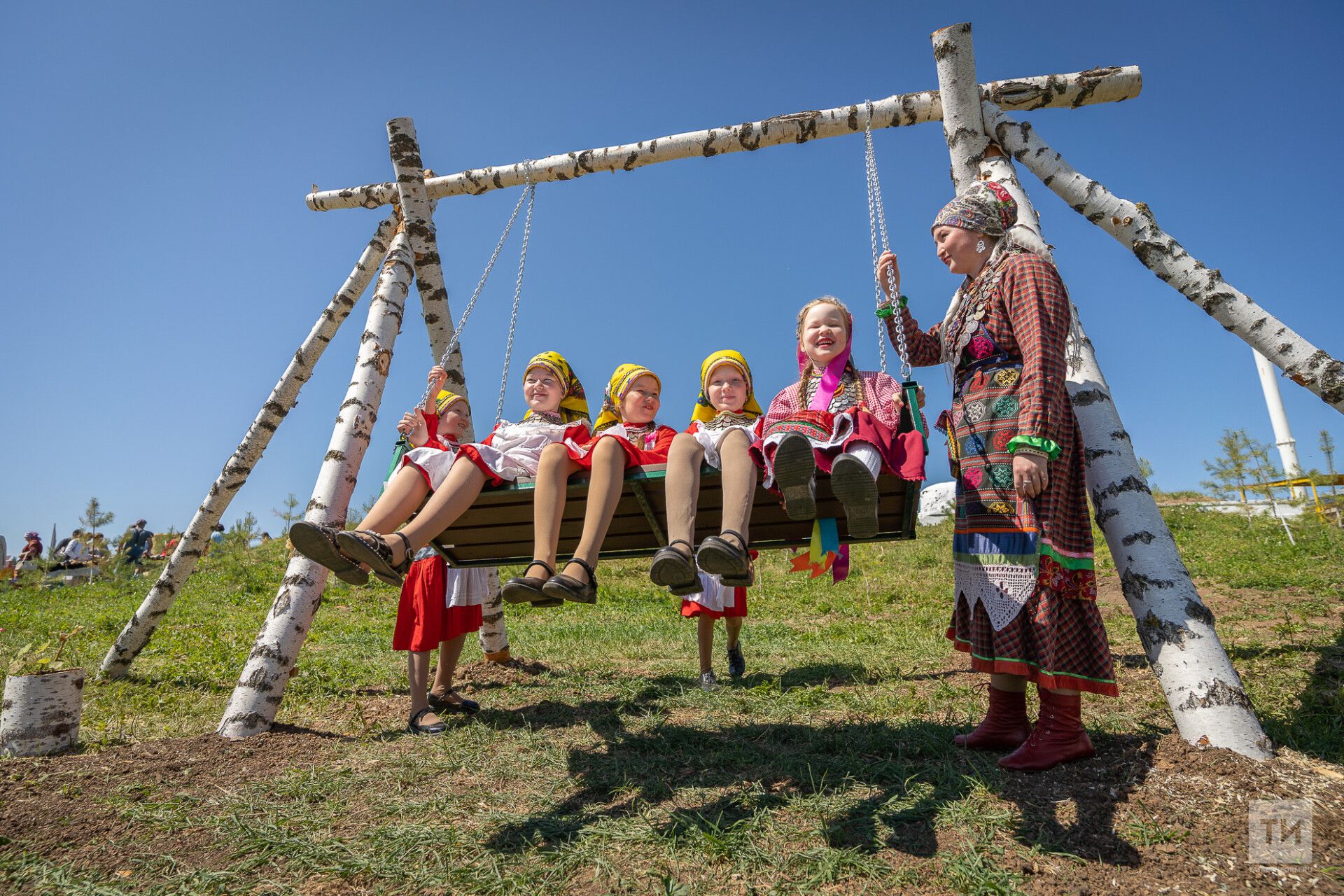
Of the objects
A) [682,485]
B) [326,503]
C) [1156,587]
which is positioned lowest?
[1156,587]

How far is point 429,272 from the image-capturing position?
20.1ft

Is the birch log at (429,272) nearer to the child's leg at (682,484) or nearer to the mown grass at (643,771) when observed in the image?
the mown grass at (643,771)

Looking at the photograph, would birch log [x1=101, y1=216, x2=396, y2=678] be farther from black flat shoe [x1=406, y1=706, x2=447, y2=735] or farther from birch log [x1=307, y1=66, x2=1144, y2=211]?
black flat shoe [x1=406, y1=706, x2=447, y2=735]

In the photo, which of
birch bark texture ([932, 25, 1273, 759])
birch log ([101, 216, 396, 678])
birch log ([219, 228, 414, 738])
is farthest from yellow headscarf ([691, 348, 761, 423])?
birch log ([101, 216, 396, 678])

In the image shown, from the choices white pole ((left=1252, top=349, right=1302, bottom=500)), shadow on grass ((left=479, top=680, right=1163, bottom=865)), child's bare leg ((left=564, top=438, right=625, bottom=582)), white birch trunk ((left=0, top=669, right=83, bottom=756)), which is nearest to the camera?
shadow on grass ((left=479, top=680, right=1163, bottom=865))

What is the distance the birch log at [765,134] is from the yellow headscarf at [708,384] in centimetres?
223

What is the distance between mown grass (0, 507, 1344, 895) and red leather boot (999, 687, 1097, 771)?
0.14 metres

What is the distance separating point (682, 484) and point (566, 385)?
1.55 metres

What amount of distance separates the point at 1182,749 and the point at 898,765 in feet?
3.79

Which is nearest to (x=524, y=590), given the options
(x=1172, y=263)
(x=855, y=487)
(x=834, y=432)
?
(x=855, y=487)

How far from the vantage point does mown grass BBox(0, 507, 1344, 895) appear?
Answer: 249 cm

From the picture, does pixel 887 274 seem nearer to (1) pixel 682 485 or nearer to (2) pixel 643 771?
(1) pixel 682 485

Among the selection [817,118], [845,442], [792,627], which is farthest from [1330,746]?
[792,627]

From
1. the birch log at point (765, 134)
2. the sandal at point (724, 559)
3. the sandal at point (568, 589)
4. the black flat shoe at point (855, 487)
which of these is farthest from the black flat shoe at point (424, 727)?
the birch log at point (765, 134)
